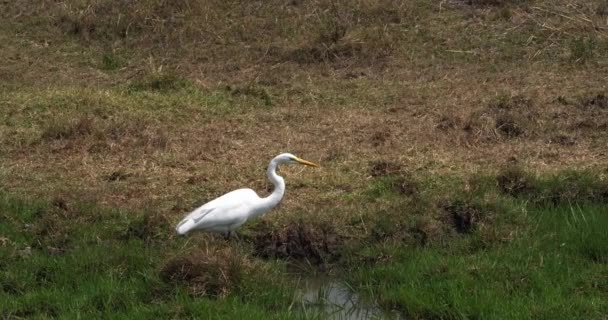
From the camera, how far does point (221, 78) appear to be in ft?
37.5

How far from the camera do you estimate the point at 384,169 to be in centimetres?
807

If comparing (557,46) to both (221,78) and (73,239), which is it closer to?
(221,78)

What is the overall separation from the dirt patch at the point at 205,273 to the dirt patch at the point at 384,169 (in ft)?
7.73

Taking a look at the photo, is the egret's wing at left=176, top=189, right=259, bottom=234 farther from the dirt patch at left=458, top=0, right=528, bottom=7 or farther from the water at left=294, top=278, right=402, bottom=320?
the dirt patch at left=458, top=0, right=528, bottom=7

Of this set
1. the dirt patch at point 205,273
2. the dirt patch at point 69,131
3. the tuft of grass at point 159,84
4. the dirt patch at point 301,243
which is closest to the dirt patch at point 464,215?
the dirt patch at point 301,243

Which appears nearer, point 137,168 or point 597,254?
point 597,254

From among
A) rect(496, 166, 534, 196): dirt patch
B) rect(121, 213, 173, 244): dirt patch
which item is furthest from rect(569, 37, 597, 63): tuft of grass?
rect(121, 213, 173, 244): dirt patch

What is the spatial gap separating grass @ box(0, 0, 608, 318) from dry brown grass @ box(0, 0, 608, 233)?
0.09 feet

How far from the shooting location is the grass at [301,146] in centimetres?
604

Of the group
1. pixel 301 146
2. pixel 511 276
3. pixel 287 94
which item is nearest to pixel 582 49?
pixel 287 94

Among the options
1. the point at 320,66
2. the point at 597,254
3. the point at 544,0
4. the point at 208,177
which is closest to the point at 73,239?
the point at 208,177

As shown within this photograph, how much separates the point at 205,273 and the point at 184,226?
72 cm

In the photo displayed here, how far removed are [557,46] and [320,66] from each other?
2.77 meters

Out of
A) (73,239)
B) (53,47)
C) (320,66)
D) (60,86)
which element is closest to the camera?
(73,239)
